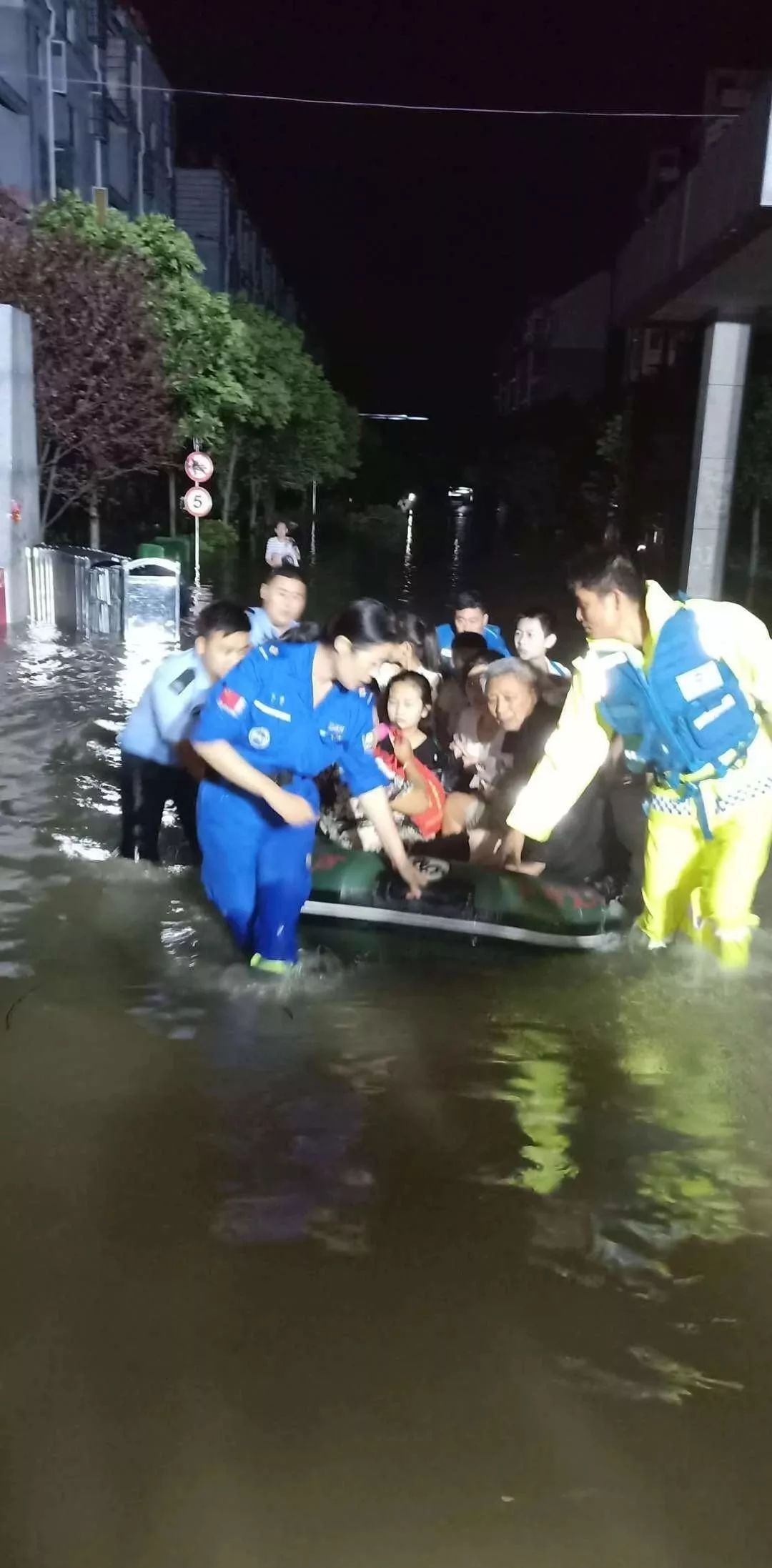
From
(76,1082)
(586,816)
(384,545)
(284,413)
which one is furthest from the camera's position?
(384,545)

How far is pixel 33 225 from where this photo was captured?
2588 centimetres

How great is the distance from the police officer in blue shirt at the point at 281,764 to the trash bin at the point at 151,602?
11.6m

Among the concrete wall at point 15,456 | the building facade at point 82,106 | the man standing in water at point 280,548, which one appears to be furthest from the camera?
the building facade at point 82,106

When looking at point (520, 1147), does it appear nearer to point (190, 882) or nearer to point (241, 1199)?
point (241, 1199)

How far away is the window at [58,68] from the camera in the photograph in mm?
34719

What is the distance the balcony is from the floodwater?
1187cm

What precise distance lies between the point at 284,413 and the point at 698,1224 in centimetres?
3445

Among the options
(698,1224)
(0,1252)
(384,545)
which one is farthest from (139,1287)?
(384,545)

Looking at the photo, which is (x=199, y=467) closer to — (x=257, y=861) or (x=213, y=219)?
(x=257, y=861)

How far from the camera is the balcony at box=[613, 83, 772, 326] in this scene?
15.3 meters

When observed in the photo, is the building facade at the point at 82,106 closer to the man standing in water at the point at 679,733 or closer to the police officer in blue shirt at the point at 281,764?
the police officer in blue shirt at the point at 281,764

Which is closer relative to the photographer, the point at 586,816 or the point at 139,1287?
the point at 139,1287

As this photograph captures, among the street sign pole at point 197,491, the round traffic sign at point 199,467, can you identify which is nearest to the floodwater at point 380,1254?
the street sign pole at point 197,491

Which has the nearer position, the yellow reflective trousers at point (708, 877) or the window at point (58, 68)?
the yellow reflective trousers at point (708, 877)
